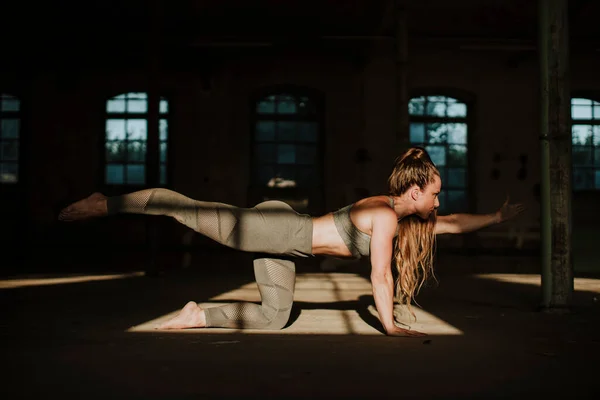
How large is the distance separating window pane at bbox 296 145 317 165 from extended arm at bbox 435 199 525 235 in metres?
7.00

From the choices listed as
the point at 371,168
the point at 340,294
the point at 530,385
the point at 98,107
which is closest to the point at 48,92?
the point at 98,107

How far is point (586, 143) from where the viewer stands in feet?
34.8

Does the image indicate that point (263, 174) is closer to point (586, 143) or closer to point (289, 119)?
point (289, 119)

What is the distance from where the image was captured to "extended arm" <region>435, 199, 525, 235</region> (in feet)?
11.1

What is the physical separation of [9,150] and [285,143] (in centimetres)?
486

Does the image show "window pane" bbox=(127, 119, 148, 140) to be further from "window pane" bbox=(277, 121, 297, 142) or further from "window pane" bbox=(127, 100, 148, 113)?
"window pane" bbox=(277, 121, 297, 142)

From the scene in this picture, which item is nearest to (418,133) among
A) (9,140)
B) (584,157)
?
(584,157)

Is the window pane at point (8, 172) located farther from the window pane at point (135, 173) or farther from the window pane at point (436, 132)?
the window pane at point (436, 132)

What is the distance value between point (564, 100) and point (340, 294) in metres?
2.45

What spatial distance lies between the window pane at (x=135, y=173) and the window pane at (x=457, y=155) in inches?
214

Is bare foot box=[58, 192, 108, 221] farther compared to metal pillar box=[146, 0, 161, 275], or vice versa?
metal pillar box=[146, 0, 161, 275]

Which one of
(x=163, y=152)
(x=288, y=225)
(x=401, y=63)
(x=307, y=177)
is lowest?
(x=288, y=225)

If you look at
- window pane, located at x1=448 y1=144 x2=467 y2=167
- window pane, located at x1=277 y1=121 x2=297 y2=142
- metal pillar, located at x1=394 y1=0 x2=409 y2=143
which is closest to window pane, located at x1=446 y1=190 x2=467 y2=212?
window pane, located at x1=448 y1=144 x2=467 y2=167

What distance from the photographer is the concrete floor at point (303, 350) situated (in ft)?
6.53
